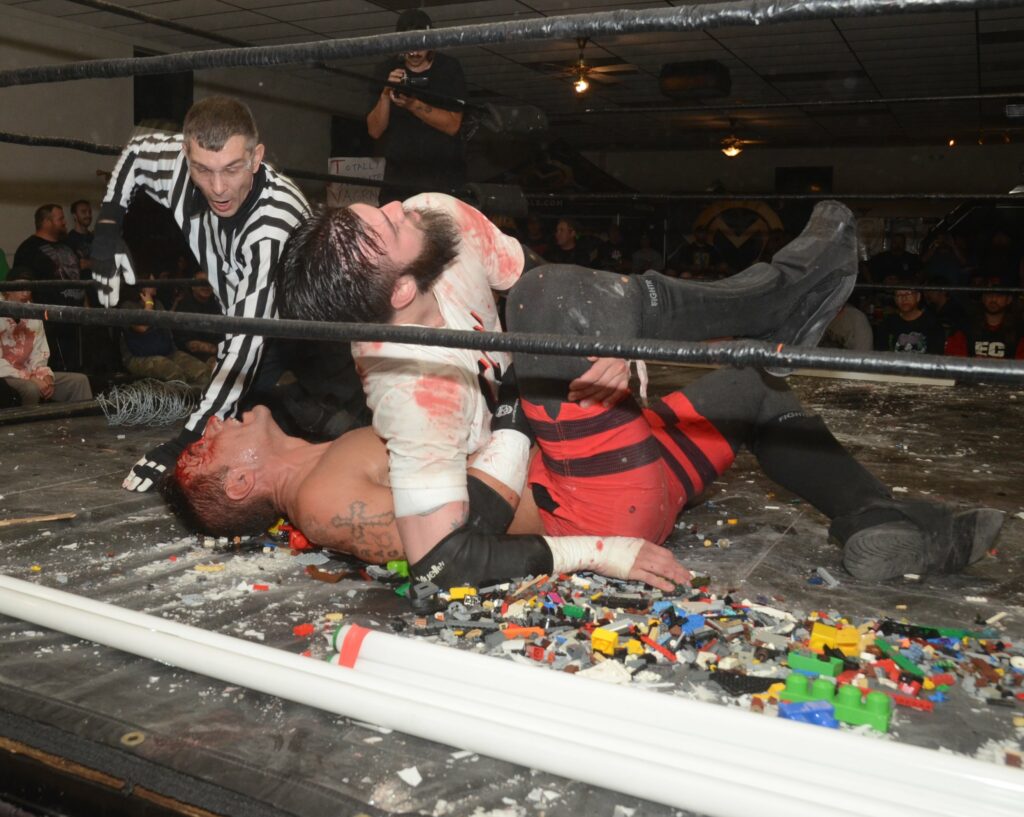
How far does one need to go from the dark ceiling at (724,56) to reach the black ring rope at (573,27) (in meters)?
3.93

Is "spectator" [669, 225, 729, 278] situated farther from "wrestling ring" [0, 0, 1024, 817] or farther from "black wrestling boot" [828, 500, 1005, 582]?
"wrestling ring" [0, 0, 1024, 817]

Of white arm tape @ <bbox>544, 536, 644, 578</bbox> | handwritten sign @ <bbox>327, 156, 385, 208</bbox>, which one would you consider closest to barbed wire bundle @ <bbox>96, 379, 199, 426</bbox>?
white arm tape @ <bbox>544, 536, 644, 578</bbox>

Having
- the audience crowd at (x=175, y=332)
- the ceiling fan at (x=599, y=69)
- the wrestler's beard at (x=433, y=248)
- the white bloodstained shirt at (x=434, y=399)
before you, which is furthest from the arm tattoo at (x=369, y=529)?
the ceiling fan at (x=599, y=69)

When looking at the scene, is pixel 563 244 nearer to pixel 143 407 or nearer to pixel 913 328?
pixel 913 328

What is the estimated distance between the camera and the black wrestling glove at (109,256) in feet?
7.53

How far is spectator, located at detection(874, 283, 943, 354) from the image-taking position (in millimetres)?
4562

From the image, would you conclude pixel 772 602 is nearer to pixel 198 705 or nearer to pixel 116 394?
pixel 198 705

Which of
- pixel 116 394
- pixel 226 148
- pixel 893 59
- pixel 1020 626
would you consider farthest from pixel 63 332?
pixel 893 59

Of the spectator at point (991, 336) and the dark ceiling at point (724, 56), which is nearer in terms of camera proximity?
the spectator at point (991, 336)

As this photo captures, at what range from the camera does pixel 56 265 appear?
5223 mm

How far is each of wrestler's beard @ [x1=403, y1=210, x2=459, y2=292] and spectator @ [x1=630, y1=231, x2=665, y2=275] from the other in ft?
23.0

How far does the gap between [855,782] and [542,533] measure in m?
0.93

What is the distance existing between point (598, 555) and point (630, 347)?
0.68 meters

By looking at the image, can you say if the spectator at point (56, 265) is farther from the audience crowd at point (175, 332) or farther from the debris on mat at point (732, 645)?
the debris on mat at point (732, 645)
